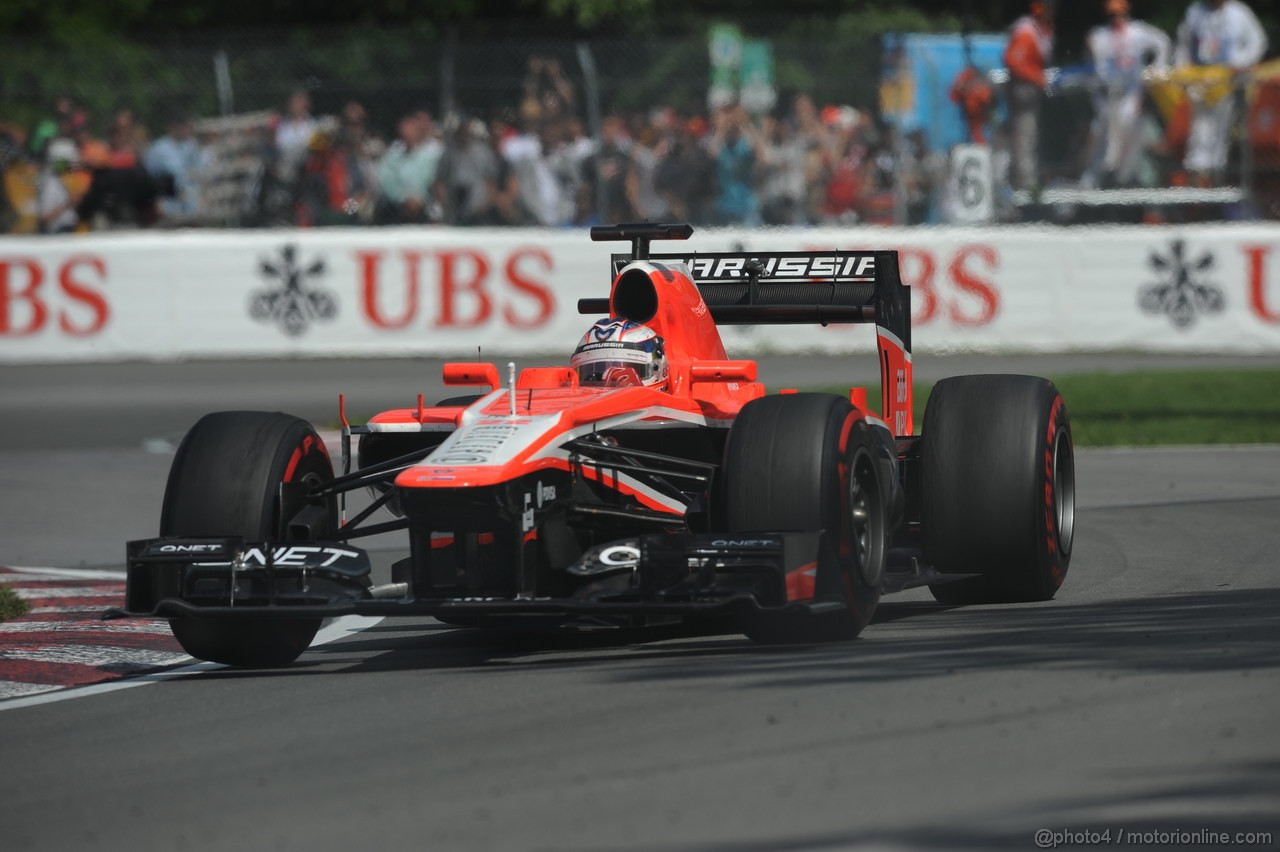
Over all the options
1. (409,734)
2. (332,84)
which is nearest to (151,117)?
(332,84)

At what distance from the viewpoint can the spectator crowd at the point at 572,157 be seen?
781 inches

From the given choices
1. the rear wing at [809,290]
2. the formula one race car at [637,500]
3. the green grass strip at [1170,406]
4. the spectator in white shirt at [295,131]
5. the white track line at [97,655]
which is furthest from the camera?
the spectator in white shirt at [295,131]

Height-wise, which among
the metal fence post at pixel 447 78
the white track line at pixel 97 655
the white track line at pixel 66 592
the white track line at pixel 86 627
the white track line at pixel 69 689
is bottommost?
the white track line at pixel 66 592

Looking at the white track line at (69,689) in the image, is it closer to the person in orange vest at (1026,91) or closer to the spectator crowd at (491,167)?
the spectator crowd at (491,167)

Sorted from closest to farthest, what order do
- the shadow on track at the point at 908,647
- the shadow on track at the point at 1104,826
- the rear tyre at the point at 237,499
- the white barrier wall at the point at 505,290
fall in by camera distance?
the shadow on track at the point at 1104,826 → the shadow on track at the point at 908,647 → the rear tyre at the point at 237,499 → the white barrier wall at the point at 505,290

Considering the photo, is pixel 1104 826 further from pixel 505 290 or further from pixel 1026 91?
pixel 1026 91

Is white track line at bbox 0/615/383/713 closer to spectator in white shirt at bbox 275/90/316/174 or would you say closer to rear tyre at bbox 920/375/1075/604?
rear tyre at bbox 920/375/1075/604

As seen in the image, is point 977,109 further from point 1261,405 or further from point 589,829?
point 589,829

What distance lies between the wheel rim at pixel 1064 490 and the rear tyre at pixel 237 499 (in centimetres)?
303

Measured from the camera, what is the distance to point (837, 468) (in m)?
6.98

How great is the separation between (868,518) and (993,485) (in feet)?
2.76

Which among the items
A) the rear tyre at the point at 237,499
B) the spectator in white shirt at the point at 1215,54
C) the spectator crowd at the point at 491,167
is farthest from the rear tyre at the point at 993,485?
the spectator in white shirt at the point at 1215,54

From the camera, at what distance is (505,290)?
19750 millimetres

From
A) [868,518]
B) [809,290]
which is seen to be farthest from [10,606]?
[868,518]
